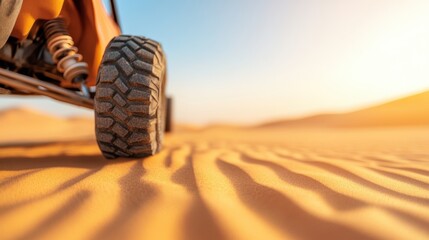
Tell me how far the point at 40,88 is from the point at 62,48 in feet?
0.99

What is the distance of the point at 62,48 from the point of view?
7.54ft

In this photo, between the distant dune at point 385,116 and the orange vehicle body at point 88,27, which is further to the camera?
the distant dune at point 385,116

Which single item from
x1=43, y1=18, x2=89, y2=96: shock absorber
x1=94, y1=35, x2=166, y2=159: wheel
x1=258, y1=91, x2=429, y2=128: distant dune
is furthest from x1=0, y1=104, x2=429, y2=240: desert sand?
x1=258, y1=91, x2=429, y2=128: distant dune

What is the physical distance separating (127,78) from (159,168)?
1.73ft

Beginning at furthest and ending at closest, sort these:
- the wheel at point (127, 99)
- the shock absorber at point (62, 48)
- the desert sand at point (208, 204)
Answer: the shock absorber at point (62, 48) < the wheel at point (127, 99) < the desert sand at point (208, 204)

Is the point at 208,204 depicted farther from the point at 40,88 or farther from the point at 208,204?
the point at 40,88

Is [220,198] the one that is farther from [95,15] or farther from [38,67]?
[38,67]

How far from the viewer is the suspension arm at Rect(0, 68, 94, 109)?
2.00 meters

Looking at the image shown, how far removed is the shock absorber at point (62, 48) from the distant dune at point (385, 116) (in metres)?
13.2

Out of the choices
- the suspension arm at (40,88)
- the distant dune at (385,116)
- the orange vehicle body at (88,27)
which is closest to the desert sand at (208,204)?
the suspension arm at (40,88)

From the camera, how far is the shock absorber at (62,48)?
2.30m

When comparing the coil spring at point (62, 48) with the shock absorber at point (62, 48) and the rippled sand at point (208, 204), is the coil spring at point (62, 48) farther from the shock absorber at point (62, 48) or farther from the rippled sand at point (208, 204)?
the rippled sand at point (208, 204)

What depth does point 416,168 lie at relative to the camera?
2.00 meters

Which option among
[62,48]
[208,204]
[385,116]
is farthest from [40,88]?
[385,116]
